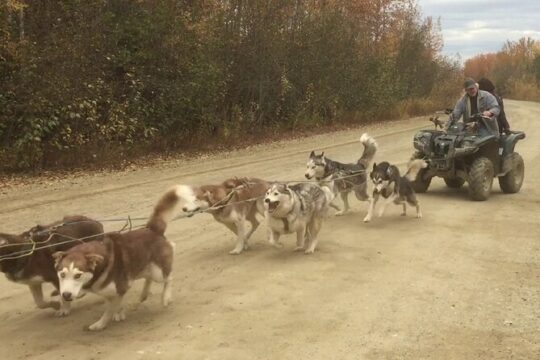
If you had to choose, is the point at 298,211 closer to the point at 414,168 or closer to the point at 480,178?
the point at 414,168

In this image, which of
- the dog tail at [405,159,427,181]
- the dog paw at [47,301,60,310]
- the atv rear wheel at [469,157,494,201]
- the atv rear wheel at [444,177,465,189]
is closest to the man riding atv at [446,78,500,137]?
the atv rear wheel at [469,157,494,201]

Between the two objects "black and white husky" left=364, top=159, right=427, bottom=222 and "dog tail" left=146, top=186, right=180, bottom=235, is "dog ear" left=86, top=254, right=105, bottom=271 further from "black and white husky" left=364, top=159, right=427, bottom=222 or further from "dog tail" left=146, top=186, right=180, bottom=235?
"black and white husky" left=364, top=159, right=427, bottom=222

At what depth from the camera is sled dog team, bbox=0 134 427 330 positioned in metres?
4.84

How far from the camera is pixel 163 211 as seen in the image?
579cm

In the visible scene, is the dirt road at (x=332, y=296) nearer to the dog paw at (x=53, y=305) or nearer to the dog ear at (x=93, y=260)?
the dog paw at (x=53, y=305)

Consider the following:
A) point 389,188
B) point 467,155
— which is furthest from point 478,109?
point 389,188

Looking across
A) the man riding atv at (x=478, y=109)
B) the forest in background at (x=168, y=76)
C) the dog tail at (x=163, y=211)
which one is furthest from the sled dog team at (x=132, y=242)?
the forest in background at (x=168, y=76)

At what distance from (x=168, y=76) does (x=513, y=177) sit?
10583mm

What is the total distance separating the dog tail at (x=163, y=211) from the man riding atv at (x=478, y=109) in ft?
23.6

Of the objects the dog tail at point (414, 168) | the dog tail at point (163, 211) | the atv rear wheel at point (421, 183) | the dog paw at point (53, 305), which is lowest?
the atv rear wheel at point (421, 183)

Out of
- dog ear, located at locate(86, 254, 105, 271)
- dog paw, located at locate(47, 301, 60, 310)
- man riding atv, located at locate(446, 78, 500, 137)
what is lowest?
dog paw, located at locate(47, 301, 60, 310)

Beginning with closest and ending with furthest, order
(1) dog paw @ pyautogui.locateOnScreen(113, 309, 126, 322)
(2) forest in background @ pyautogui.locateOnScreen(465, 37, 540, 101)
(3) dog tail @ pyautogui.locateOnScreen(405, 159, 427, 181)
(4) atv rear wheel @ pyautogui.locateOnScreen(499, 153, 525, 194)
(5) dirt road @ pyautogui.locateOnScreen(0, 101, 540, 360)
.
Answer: (5) dirt road @ pyautogui.locateOnScreen(0, 101, 540, 360)
(1) dog paw @ pyautogui.locateOnScreen(113, 309, 126, 322)
(3) dog tail @ pyautogui.locateOnScreen(405, 159, 427, 181)
(4) atv rear wheel @ pyautogui.locateOnScreen(499, 153, 525, 194)
(2) forest in background @ pyautogui.locateOnScreen(465, 37, 540, 101)

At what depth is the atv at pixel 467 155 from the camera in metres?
10.6

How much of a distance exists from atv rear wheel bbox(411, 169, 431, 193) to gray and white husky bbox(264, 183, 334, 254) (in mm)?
3852
